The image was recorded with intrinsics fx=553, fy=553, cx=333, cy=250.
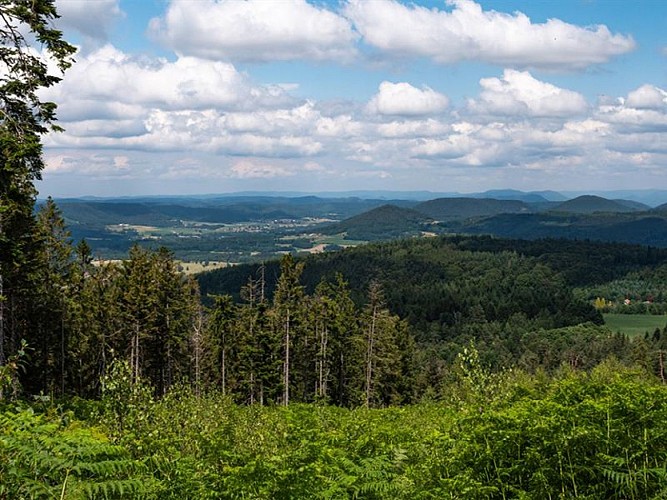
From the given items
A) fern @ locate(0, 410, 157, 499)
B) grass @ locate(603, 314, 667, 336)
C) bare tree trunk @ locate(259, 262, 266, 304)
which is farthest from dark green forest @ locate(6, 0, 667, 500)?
grass @ locate(603, 314, 667, 336)

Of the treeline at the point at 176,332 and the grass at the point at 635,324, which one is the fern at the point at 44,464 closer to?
the treeline at the point at 176,332

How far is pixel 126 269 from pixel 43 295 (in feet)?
34.0

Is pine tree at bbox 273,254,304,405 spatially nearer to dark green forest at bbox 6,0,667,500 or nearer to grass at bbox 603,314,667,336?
dark green forest at bbox 6,0,667,500

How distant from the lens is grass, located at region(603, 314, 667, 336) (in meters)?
170

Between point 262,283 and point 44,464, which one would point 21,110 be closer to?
point 44,464

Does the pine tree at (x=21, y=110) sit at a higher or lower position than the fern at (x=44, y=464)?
higher

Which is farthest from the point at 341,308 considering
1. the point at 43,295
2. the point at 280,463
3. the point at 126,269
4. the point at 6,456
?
the point at 6,456

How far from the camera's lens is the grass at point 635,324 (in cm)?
17012

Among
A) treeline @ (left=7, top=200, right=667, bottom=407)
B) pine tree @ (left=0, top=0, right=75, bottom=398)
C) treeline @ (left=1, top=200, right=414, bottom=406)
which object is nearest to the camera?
pine tree @ (left=0, top=0, right=75, bottom=398)

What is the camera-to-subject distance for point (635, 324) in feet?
607

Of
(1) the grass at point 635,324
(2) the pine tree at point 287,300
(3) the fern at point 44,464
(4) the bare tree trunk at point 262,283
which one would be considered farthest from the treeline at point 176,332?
(1) the grass at point 635,324

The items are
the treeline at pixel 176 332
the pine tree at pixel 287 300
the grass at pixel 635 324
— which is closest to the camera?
the treeline at pixel 176 332

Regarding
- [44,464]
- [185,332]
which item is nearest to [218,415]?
[44,464]

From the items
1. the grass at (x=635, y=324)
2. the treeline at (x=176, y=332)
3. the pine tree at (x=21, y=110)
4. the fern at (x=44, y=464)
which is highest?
the pine tree at (x=21, y=110)
